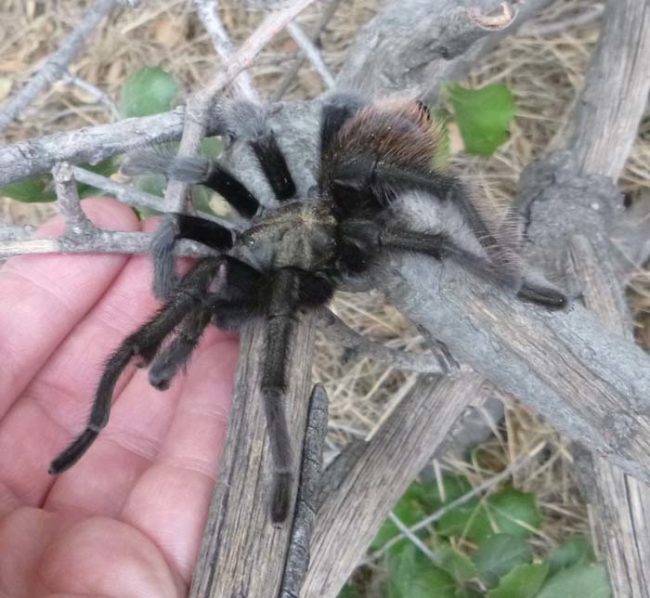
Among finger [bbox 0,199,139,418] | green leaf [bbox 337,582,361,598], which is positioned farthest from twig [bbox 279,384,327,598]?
green leaf [bbox 337,582,361,598]

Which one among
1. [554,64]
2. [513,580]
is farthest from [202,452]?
[554,64]

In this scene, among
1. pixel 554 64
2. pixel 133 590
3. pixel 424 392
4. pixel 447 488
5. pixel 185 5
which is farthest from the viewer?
pixel 185 5

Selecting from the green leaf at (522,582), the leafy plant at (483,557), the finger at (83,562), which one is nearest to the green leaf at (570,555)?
the leafy plant at (483,557)

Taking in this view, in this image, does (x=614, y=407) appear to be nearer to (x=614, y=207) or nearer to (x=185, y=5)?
(x=614, y=207)

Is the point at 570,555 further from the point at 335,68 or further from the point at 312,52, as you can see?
the point at 335,68

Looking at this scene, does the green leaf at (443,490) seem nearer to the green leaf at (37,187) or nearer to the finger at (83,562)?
the finger at (83,562)

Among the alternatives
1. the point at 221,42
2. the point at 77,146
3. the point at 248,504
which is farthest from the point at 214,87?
the point at 248,504

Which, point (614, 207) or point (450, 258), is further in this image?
point (614, 207)
